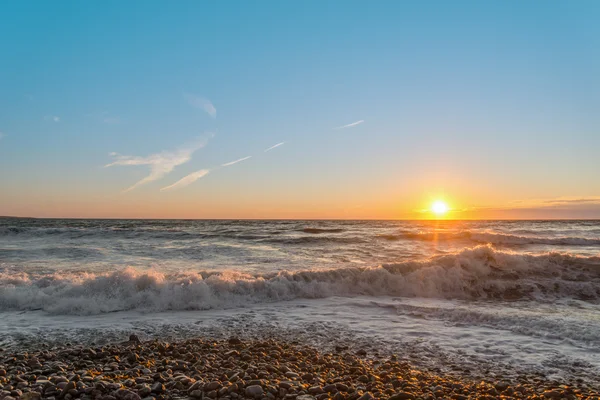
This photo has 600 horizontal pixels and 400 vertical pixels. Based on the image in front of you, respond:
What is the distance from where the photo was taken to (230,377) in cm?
484

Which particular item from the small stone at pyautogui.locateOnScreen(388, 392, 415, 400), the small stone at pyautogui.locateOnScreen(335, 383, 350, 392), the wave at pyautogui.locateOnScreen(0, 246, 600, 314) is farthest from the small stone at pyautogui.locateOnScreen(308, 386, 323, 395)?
the wave at pyautogui.locateOnScreen(0, 246, 600, 314)

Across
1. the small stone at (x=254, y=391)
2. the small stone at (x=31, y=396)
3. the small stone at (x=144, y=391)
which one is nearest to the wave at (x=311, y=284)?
the small stone at (x=31, y=396)

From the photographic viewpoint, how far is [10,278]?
11.3 metres

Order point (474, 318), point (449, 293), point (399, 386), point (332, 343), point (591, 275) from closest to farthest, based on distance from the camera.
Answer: point (399, 386), point (332, 343), point (474, 318), point (449, 293), point (591, 275)

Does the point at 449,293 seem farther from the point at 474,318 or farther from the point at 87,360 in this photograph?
the point at 87,360

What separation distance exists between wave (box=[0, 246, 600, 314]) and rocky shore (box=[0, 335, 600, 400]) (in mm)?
3614

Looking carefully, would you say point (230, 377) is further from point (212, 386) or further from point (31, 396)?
point (31, 396)

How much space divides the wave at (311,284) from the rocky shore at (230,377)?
11.9 feet

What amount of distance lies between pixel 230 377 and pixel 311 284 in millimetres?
6961

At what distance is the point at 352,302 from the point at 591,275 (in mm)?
9841

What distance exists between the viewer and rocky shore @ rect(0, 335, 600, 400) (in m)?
4.34

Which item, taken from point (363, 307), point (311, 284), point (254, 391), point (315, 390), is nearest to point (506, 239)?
point (311, 284)

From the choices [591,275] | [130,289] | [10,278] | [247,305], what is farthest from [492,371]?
[10,278]

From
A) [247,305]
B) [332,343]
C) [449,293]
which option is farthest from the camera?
[449,293]
